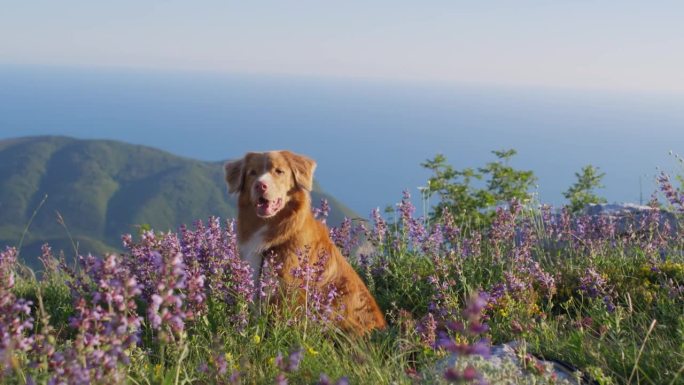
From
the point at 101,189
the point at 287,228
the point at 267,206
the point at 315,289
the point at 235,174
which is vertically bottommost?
the point at 101,189

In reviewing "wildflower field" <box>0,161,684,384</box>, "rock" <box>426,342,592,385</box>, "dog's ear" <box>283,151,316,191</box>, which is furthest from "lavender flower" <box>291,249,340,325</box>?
"rock" <box>426,342,592,385</box>

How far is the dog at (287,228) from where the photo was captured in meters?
5.28

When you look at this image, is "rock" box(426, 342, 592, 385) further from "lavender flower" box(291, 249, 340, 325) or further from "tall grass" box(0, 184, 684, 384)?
"lavender flower" box(291, 249, 340, 325)

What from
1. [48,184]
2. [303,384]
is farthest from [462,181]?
[48,184]

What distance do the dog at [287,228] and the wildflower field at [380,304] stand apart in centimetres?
15

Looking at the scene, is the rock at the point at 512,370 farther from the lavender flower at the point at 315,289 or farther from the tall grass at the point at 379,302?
the lavender flower at the point at 315,289

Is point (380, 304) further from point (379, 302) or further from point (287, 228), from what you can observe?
point (287, 228)

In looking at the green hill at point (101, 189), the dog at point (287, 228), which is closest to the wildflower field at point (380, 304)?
the dog at point (287, 228)

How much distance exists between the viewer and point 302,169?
5.55 metres

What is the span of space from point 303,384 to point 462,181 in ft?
32.5

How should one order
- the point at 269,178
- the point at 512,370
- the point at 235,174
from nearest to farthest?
the point at 512,370
the point at 269,178
the point at 235,174

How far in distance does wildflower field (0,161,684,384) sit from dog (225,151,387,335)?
15 cm

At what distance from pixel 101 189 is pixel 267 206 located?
18168 cm

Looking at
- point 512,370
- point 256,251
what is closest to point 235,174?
point 256,251
